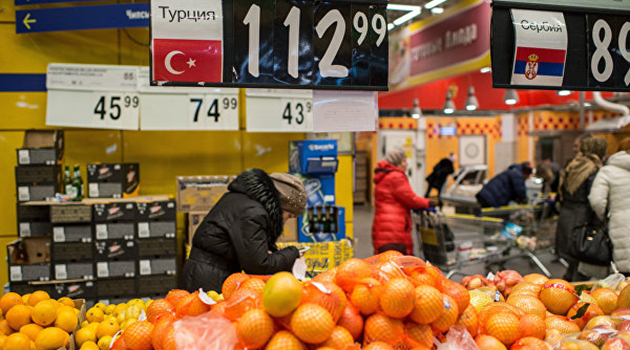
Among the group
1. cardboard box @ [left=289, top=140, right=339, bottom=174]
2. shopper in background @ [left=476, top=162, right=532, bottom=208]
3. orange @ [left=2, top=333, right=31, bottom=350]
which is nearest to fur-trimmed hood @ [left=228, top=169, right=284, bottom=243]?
orange @ [left=2, top=333, right=31, bottom=350]

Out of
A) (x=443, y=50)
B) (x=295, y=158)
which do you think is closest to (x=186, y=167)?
(x=295, y=158)

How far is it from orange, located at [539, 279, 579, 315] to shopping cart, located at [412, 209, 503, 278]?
10.7ft

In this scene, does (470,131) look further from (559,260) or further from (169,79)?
(169,79)

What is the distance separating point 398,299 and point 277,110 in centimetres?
434

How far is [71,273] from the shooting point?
4.96m

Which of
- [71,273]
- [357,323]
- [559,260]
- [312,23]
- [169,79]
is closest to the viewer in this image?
[357,323]

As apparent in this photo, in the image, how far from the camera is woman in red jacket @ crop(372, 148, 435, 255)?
17.8 feet

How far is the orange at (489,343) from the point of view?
1.76 m

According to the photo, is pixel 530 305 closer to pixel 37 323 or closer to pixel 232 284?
pixel 232 284

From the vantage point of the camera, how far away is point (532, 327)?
1.86 metres

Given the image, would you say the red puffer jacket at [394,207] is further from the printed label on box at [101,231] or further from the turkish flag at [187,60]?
the turkish flag at [187,60]

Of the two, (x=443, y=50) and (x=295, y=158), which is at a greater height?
(x=443, y=50)

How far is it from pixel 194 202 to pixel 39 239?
5.45 feet

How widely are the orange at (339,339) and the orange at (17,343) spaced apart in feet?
→ 4.58
